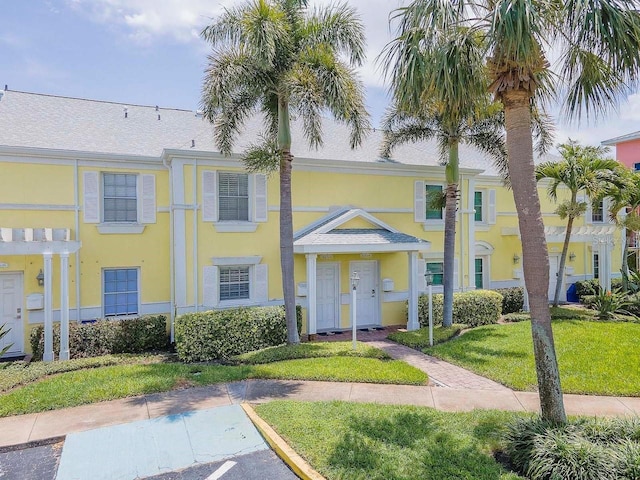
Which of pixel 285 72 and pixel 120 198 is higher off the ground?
pixel 285 72

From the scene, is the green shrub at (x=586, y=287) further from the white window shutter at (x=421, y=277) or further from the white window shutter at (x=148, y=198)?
the white window shutter at (x=148, y=198)

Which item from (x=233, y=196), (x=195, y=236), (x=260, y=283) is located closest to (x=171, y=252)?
(x=195, y=236)

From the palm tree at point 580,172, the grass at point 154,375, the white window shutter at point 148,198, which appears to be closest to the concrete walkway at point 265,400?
the grass at point 154,375

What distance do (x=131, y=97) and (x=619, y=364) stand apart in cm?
1829

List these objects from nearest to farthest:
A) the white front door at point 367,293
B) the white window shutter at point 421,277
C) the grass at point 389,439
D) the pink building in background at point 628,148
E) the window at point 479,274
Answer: the grass at point 389,439 → the white front door at point 367,293 → the white window shutter at point 421,277 → the window at point 479,274 → the pink building in background at point 628,148

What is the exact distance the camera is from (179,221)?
12.1 metres

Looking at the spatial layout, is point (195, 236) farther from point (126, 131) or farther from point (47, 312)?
point (126, 131)

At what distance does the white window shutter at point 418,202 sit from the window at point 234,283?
678 centimetres

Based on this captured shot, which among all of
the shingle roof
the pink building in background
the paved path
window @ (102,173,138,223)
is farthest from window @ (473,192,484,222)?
the pink building in background

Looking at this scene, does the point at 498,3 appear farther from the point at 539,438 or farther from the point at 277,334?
the point at 277,334

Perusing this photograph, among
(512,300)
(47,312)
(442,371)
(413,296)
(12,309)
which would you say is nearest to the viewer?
(442,371)

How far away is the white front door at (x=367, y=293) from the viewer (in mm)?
14336

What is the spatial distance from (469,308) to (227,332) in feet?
28.7

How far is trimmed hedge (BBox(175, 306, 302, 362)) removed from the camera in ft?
34.2
